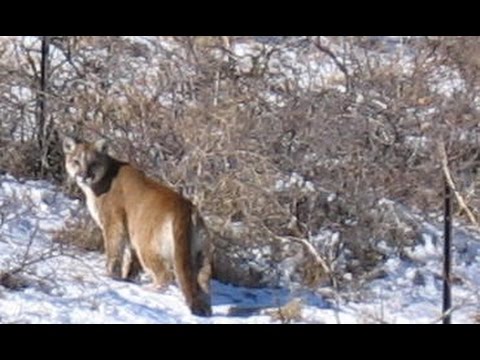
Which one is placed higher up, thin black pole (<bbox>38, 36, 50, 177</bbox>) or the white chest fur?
thin black pole (<bbox>38, 36, 50, 177</bbox>)

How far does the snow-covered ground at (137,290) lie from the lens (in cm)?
754

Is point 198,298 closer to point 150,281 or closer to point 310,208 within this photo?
point 150,281

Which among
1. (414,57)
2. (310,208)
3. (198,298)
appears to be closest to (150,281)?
(198,298)

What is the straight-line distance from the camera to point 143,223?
820 centimetres

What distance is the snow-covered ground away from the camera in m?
7.54

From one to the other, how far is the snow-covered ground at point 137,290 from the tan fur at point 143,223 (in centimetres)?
13

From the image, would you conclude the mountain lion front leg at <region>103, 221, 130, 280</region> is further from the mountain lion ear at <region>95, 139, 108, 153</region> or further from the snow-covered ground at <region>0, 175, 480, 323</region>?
the mountain lion ear at <region>95, 139, 108, 153</region>

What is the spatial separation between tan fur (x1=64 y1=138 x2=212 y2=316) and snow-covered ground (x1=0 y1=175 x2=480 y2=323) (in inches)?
5.1

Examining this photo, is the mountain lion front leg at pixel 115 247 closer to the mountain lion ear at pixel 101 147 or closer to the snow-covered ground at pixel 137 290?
the snow-covered ground at pixel 137 290

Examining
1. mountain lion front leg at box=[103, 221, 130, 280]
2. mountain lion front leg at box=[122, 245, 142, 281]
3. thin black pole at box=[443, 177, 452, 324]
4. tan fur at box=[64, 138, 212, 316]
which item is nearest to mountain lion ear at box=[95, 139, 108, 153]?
tan fur at box=[64, 138, 212, 316]

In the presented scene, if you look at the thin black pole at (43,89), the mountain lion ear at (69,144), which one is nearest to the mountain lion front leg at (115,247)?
the mountain lion ear at (69,144)

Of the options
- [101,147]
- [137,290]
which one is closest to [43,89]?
[101,147]

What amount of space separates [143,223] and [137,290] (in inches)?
16.2

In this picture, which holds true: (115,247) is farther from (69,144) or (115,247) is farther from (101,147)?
(69,144)
